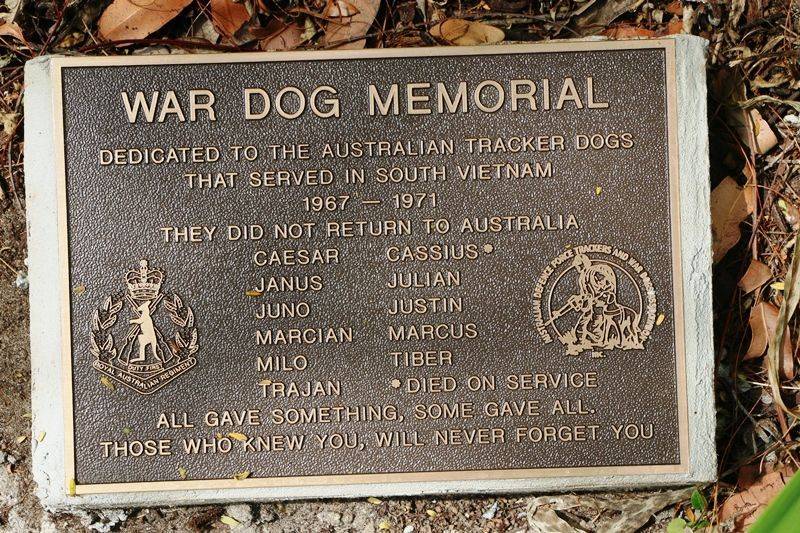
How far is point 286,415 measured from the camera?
2314 mm

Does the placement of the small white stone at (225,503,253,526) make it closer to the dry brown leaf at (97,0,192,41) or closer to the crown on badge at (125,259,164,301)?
the crown on badge at (125,259,164,301)

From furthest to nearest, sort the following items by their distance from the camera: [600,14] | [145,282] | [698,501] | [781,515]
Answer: [600,14] < [698,501] < [145,282] < [781,515]

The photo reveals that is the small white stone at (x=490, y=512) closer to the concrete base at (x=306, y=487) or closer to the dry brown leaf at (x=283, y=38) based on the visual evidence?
the concrete base at (x=306, y=487)

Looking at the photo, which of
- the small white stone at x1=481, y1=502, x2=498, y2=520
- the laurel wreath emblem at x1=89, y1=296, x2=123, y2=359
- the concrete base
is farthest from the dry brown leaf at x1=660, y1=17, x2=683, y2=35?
the laurel wreath emblem at x1=89, y1=296, x2=123, y2=359

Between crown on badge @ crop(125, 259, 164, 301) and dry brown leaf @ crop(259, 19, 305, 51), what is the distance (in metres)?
0.92

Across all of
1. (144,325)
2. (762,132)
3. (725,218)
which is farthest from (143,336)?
(762,132)

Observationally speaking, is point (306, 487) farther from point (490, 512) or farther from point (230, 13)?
point (230, 13)

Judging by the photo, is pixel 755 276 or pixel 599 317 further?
pixel 755 276

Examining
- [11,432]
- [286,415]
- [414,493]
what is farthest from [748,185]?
[11,432]

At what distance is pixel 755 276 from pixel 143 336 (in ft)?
7.31

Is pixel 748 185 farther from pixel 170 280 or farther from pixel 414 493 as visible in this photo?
pixel 170 280

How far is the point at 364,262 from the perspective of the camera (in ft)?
7.55

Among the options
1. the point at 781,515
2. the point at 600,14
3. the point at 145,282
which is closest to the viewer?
the point at 781,515

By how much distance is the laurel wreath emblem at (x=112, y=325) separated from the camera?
2299 millimetres
